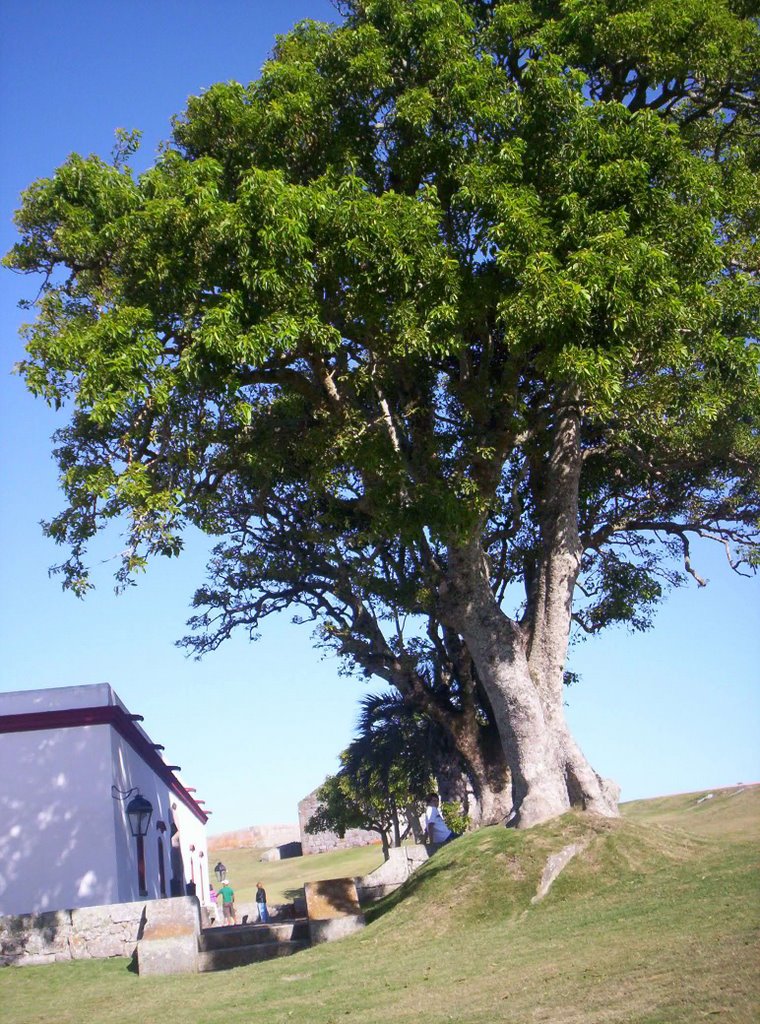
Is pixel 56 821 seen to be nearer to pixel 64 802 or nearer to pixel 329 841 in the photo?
pixel 64 802

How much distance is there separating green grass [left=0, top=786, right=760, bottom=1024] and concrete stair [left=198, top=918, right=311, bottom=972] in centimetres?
103

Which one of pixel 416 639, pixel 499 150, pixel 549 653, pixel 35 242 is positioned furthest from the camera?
pixel 416 639

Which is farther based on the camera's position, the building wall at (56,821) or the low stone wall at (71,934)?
the building wall at (56,821)

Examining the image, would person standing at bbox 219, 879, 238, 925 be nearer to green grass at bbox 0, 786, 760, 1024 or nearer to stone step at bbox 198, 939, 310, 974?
green grass at bbox 0, 786, 760, 1024

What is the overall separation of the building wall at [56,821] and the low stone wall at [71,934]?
3.80 m

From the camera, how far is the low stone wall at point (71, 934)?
44.5ft

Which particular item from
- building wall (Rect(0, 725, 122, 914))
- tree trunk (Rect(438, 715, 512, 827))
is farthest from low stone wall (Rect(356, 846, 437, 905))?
building wall (Rect(0, 725, 122, 914))

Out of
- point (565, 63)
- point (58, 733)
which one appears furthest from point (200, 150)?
point (58, 733)

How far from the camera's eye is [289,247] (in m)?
9.87

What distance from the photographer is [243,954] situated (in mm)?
12219

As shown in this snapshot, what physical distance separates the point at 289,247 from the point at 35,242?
3398 millimetres

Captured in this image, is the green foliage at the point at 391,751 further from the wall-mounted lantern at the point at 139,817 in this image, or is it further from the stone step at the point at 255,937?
the stone step at the point at 255,937

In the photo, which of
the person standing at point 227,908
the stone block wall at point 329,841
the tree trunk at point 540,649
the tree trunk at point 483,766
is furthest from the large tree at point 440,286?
the stone block wall at point 329,841

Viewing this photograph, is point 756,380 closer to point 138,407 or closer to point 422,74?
point 422,74
